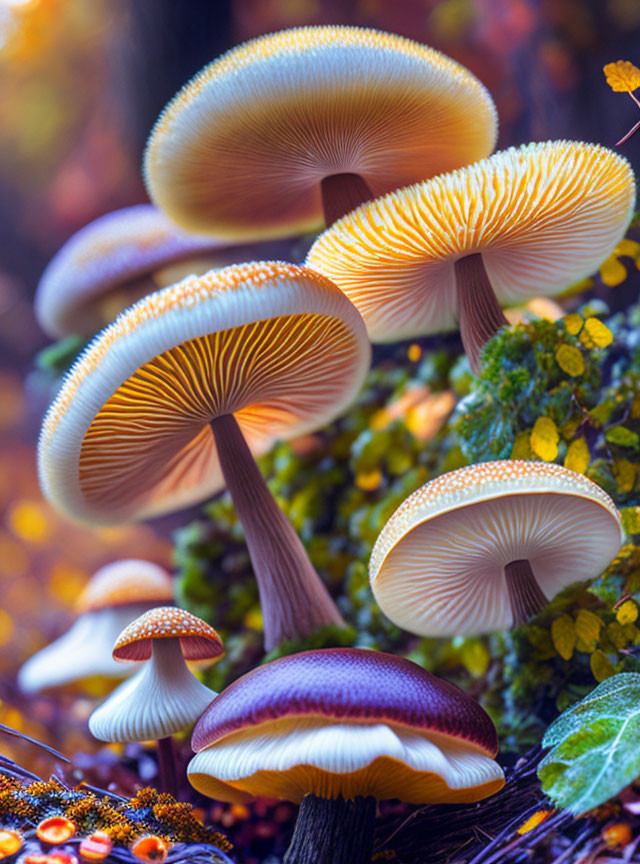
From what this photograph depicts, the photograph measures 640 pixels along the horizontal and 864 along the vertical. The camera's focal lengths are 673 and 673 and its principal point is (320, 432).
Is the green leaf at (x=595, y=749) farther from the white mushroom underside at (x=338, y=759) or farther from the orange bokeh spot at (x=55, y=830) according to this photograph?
the orange bokeh spot at (x=55, y=830)

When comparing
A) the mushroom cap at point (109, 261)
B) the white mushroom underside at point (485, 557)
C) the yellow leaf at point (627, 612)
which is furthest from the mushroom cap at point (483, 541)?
the mushroom cap at point (109, 261)

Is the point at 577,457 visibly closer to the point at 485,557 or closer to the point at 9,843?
the point at 485,557

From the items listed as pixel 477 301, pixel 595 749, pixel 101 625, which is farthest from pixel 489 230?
pixel 101 625

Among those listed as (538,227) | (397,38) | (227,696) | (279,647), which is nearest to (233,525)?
(279,647)

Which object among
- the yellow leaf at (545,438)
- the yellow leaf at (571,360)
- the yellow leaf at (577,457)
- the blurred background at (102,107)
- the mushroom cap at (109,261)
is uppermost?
the blurred background at (102,107)

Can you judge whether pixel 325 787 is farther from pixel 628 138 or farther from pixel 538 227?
pixel 628 138

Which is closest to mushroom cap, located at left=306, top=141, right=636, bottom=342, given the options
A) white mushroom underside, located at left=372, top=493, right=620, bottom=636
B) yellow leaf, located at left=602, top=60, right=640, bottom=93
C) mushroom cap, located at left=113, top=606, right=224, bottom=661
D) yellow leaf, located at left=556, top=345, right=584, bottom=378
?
yellow leaf, located at left=602, top=60, right=640, bottom=93
